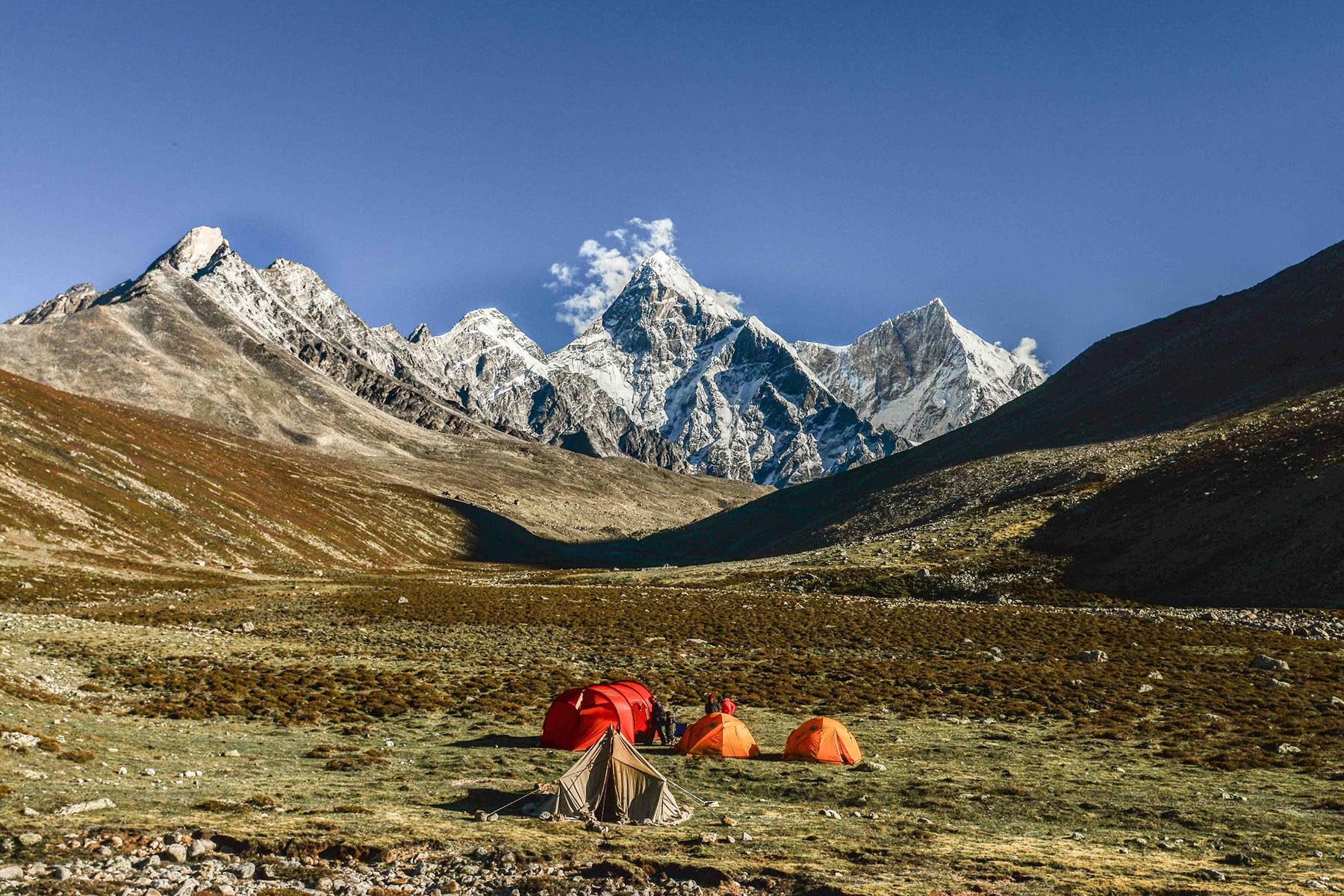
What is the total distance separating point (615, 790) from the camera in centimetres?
1806

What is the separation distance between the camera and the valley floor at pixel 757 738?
14.8 metres

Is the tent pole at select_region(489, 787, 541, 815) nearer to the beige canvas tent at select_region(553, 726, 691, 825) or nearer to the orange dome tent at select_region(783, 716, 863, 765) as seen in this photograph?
the beige canvas tent at select_region(553, 726, 691, 825)

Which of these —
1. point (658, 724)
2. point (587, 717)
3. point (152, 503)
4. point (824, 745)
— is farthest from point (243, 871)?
point (152, 503)

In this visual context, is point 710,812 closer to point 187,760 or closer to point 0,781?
point 187,760

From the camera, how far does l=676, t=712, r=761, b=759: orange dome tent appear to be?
2459cm

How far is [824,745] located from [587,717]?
7322mm

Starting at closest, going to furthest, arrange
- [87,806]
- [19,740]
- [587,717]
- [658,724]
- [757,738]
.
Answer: [87,806] → [19,740] → [587,717] → [658,724] → [757,738]

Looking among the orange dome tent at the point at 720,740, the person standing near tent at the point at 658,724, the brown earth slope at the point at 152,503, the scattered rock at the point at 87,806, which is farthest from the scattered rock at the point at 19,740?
the brown earth slope at the point at 152,503

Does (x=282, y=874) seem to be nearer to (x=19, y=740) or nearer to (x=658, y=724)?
(x=19, y=740)

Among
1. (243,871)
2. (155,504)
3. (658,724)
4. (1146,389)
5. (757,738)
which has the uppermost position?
(1146,389)

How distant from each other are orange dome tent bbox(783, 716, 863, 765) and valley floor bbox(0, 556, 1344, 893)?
0.60 metres

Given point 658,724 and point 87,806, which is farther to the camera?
point 658,724

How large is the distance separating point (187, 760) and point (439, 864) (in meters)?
10.9

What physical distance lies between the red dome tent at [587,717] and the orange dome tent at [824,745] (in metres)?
5.05
